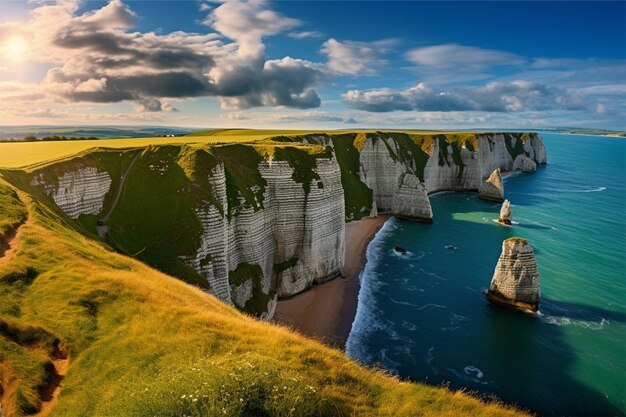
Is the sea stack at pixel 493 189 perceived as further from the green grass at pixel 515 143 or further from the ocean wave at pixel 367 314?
the green grass at pixel 515 143

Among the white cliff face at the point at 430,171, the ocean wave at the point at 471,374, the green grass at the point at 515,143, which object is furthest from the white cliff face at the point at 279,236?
the green grass at the point at 515,143

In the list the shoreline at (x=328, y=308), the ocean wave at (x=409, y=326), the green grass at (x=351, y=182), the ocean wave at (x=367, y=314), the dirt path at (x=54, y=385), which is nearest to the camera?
the dirt path at (x=54, y=385)

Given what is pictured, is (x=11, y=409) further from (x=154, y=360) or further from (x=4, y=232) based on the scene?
(x=4, y=232)

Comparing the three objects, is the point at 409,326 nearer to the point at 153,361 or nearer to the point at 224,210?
the point at 224,210

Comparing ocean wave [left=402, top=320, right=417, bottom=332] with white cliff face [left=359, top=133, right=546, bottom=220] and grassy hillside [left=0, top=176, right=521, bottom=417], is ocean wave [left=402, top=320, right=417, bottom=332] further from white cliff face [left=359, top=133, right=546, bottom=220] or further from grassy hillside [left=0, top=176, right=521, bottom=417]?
white cliff face [left=359, top=133, right=546, bottom=220]

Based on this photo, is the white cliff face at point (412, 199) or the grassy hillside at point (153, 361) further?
the white cliff face at point (412, 199)

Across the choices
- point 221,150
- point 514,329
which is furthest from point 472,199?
point 221,150
